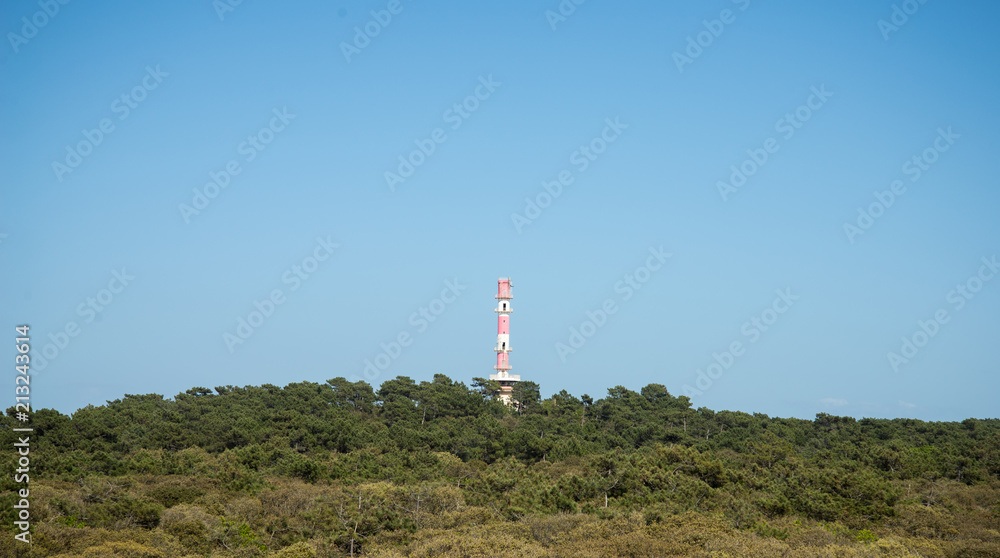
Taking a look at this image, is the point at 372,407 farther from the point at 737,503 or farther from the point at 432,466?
the point at 737,503

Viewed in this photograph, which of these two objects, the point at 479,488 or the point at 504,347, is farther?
the point at 504,347

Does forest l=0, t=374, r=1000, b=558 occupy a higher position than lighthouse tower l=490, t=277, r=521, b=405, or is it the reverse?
lighthouse tower l=490, t=277, r=521, b=405

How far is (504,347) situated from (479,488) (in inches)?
2134

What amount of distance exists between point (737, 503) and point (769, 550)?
8682 mm

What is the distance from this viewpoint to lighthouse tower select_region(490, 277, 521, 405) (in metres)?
87.8

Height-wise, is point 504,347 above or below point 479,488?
above

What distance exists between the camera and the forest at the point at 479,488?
25875 mm

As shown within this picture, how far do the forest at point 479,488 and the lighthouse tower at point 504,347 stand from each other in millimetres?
16654

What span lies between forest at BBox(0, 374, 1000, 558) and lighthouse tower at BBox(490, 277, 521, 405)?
16.7 metres

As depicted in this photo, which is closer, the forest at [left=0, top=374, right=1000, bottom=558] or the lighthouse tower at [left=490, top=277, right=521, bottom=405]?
the forest at [left=0, top=374, right=1000, bottom=558]

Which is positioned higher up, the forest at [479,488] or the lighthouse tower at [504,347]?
the lighthouse tower at [504,347]

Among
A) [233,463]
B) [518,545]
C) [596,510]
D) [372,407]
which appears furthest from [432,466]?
[372,407]

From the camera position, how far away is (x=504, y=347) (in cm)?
8925

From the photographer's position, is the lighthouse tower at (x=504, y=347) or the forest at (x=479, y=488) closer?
the forest at (x=479, y=488)
